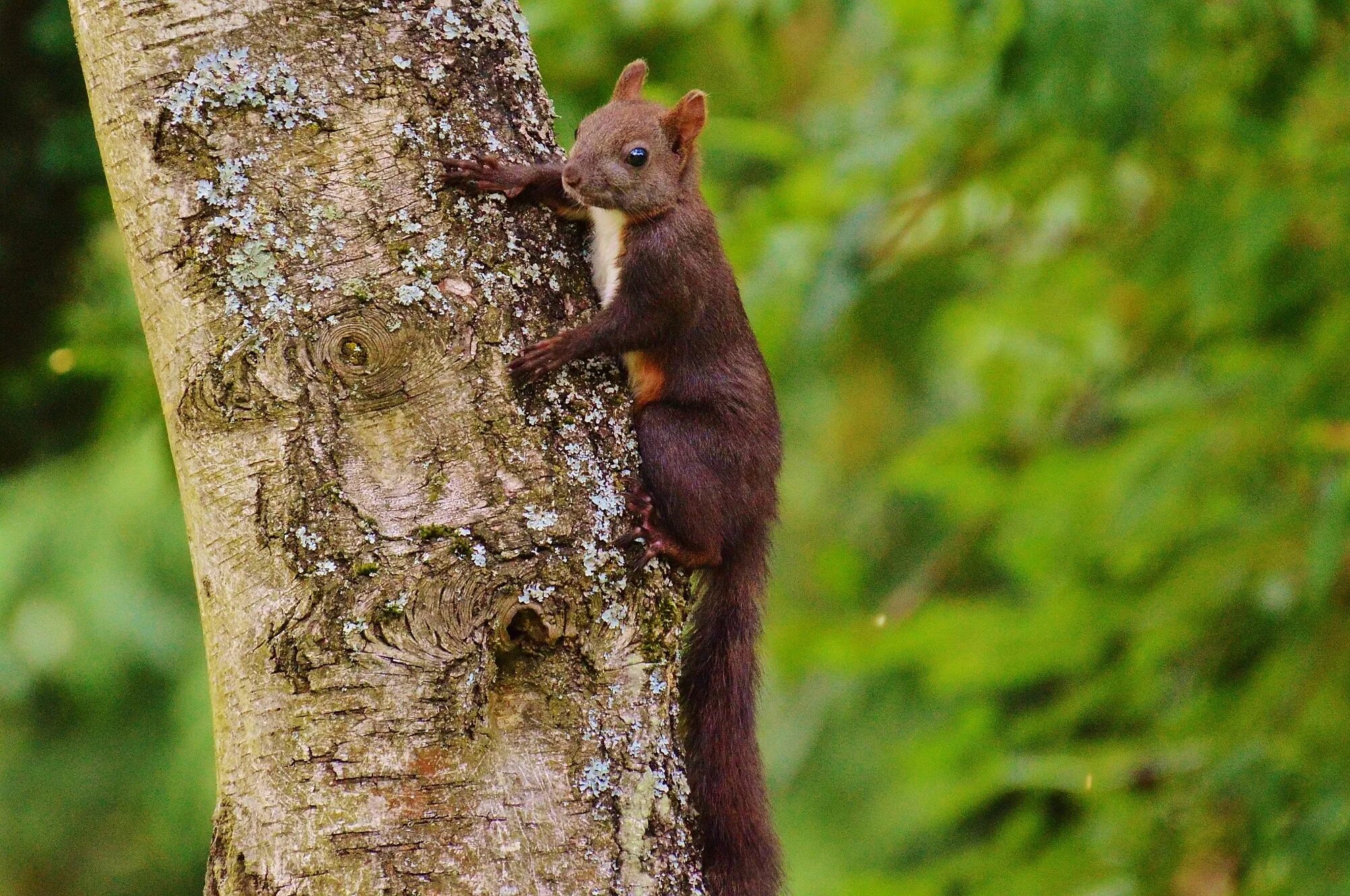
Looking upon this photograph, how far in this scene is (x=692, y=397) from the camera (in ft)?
7.53

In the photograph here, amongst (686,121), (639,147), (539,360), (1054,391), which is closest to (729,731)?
(539,360)

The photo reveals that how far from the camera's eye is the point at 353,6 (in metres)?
1.75

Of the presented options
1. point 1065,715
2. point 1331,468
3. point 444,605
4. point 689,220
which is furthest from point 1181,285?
point 444,605

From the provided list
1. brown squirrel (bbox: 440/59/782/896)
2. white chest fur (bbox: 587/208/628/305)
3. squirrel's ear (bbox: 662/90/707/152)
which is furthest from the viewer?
squirrel's ear (bbox: 662/90/707/152)

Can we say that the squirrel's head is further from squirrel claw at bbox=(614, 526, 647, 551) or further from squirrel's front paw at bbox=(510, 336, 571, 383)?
squirrel claw at bbox=(614, 526, 647, 551)

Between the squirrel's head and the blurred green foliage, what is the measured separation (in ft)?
1.93

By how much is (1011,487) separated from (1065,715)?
724 mm

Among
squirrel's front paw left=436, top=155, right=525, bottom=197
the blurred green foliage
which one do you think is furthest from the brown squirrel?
the blurred green foliage

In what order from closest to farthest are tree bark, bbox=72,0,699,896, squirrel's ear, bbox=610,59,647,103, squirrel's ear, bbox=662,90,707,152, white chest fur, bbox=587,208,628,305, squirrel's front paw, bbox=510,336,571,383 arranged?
tree bark, bbox=72,0,699,896
squirrel's front paw, bbox=510,336,571,383
white chest fur, bbox=587,208,628,305
squirrel's ear, bbox=662,90,707,152
squirrel's ear, bbox=610,59,647,103

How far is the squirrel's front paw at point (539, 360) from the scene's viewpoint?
1.71m

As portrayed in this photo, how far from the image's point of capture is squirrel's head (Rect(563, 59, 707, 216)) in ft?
7.82

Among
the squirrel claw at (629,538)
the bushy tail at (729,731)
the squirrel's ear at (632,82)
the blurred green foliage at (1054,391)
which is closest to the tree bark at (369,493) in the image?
the squirrel claw at (629,538)

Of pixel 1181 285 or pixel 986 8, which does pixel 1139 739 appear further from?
pixel 986 8

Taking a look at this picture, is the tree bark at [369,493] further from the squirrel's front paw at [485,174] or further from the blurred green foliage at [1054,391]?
the blurred green foliage at [1054,391]
